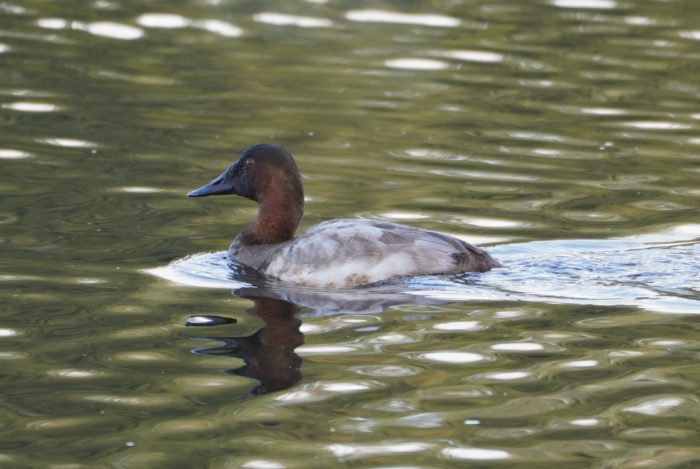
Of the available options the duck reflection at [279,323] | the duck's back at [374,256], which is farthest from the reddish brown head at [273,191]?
the duck reflection at [279,323]

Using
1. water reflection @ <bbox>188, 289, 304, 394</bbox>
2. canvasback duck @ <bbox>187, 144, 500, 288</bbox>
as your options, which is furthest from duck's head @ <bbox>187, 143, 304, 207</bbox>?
water reflection @ <bbox>188, 289, 304, 394</bbox>

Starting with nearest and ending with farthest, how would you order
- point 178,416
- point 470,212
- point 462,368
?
1. point 178,416
2. point 462,368
3. point 470,212

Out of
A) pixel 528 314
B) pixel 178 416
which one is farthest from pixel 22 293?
pixel 528 314

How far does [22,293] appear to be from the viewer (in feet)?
29.2

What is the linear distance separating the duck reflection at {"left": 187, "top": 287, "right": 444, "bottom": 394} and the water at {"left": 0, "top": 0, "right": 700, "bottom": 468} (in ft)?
0.08

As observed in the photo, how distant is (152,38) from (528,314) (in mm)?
10555

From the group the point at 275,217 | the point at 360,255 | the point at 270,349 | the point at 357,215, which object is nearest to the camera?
the point at 270,349

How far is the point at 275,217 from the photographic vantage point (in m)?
10.4

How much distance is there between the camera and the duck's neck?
409 inches

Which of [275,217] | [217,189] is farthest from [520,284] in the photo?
[217,189]

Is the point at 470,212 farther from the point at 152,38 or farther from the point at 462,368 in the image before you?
the point at 152,38

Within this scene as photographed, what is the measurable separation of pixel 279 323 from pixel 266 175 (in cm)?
215

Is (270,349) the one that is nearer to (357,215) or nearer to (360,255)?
(360,255)

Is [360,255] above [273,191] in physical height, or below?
below
